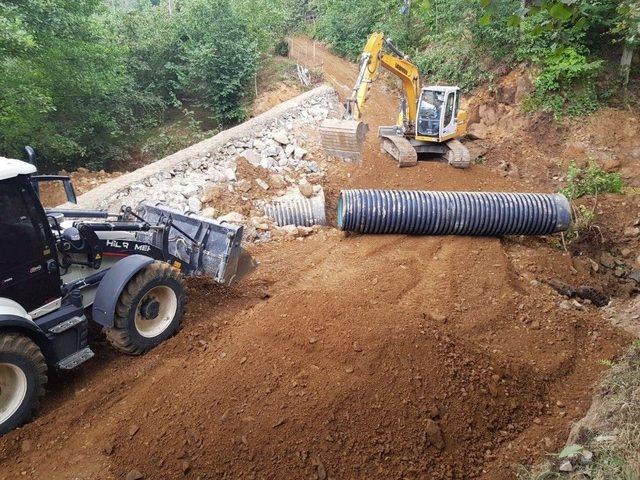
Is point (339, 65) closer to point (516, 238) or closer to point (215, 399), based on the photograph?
point (516, 238)

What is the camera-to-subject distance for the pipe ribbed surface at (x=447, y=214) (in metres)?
8.82

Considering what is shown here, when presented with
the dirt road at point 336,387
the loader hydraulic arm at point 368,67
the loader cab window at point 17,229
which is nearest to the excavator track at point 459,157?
the loader hydraulic arm at point 368,67

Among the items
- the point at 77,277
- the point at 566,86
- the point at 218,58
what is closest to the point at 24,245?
the point at 77,277

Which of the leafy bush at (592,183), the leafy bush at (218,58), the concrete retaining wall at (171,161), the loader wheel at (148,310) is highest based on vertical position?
the leafy bush at (218,58)

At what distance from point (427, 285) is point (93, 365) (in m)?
4.59

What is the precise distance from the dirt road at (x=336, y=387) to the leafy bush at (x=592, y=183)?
456 cm

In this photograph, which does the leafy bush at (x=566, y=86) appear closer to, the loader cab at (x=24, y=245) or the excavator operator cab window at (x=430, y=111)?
the excavator operator cab window at (x=430, y=111)

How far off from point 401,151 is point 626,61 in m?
6.26

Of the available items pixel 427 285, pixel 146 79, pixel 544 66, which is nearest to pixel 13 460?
pixel 427 285

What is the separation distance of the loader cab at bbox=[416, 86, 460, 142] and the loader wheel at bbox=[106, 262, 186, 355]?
896 cm

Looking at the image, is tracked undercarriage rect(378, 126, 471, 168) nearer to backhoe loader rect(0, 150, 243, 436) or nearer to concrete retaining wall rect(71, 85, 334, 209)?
concrete retaining wall rect(71, 85, 334, 209)

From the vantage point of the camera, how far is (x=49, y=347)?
4797 millimetres

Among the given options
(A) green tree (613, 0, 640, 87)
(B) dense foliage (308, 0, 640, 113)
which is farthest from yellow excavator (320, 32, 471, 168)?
(A) green tree (613, 0, 640, 87)

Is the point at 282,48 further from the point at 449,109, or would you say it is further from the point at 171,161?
the point at 171,161
